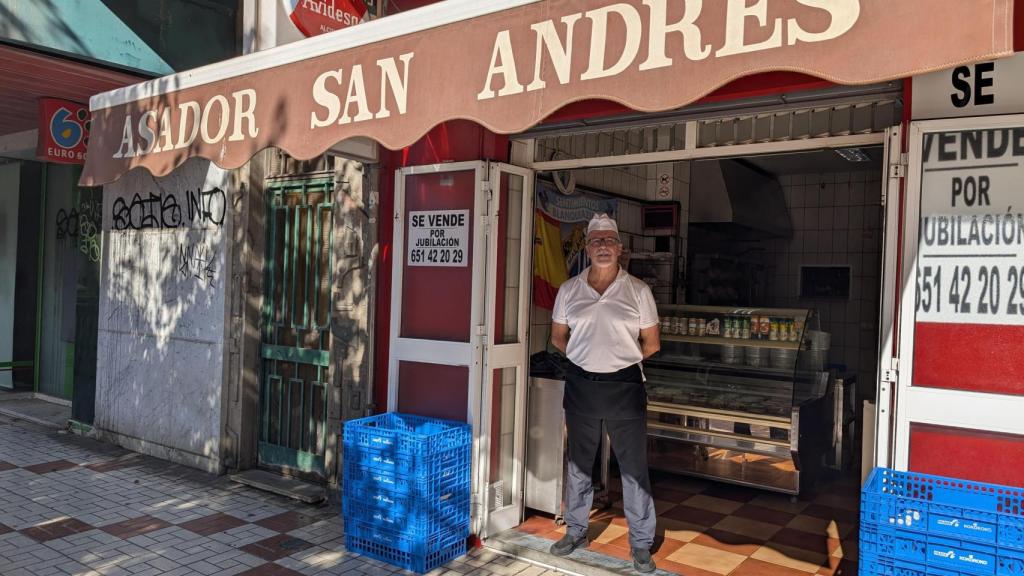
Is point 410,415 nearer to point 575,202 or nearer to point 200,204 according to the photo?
point 575,202

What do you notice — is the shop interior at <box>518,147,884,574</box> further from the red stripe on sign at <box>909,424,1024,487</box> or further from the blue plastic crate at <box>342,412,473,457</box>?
the red stripe on sign at <box>909,424,1024,487</box>

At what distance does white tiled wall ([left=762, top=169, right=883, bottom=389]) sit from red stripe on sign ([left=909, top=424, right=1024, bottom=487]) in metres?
5.81

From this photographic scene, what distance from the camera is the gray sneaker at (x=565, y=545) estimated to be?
438 cm

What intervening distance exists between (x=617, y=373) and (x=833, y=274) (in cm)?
594

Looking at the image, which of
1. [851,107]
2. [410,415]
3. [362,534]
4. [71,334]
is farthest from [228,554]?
[71,334]

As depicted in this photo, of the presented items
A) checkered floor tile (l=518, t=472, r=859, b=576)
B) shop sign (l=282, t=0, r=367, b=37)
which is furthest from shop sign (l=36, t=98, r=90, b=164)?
checkered floor tile (l=518, t=472, r=859, b=576)

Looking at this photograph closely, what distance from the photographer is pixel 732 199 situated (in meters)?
7.90

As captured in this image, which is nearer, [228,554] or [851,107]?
[851,107]

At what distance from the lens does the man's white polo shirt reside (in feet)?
13.9

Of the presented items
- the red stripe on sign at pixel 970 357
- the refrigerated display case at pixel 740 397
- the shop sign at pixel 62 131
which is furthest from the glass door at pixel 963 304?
the shop sign at pixel 62 131

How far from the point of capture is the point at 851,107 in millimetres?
3650

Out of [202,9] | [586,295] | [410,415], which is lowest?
[410,415]

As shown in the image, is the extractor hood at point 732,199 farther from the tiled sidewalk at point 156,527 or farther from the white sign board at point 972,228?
the tiled sidewalk at point 156,527

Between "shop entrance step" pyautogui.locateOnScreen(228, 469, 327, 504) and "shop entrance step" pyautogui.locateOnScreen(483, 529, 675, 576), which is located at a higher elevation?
"shop entrance step" pyautogui.locateOnScreen(483, 529, 675, 576)
